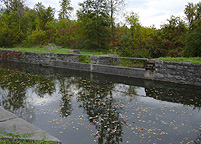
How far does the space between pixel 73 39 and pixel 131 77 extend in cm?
1295

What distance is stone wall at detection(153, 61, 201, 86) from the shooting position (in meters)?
9.38

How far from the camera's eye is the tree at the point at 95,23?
61.5ft

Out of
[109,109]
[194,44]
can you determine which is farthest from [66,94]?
[194,44]

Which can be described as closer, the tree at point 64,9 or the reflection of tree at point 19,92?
the reflection of tree at point 19,92

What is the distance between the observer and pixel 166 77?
10.4 metres

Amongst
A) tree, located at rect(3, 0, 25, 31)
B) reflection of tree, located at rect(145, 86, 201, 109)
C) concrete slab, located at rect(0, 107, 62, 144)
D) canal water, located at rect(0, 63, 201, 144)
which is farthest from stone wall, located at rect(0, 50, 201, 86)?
tree, located at rect(3, 0, 25, 31)

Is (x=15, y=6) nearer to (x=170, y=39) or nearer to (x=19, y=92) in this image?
(x=170, y=39)

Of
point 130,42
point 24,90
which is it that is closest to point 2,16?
point 130,42

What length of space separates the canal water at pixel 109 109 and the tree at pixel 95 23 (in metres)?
9.34

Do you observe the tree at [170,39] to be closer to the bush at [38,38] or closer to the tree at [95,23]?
the tree at [95,23]

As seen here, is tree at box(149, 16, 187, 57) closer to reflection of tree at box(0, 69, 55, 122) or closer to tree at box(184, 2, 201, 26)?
tree at box(184, 2, 201, 26)

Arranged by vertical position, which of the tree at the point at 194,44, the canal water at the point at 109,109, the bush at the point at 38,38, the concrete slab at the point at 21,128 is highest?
the bush at the point at 38,38

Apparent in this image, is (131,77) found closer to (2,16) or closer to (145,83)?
(145,83)

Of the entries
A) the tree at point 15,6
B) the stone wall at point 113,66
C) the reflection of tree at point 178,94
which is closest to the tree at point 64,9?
the tree at point 15,6
